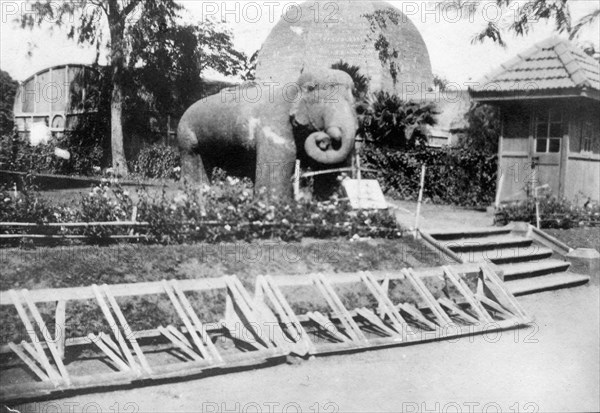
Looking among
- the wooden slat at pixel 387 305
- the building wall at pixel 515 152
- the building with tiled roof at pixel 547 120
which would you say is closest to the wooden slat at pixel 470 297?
the wooden slat at pixel 387 305

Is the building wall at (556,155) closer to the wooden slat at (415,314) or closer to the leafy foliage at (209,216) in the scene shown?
the leafy foliage at (209,216)

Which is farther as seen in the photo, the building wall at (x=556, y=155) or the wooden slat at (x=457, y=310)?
the building wall at (x=556, y=155)

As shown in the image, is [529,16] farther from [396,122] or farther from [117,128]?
[117,128]

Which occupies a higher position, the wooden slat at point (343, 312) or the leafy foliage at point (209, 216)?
the leafy foliage at point (209, 216)

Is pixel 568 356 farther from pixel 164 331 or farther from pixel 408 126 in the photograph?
pixel 408 126

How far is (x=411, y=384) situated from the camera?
5375mm

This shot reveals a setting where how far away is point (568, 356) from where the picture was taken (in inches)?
248

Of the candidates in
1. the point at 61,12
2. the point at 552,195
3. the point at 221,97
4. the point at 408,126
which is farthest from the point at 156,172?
the point at 552,195

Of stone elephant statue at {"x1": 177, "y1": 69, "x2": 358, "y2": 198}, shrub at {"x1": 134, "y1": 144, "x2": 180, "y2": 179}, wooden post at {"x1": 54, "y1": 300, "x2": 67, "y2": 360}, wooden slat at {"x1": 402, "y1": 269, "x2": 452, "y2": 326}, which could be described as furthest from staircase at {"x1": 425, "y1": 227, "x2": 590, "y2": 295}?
shrub at {"x1": 134, "y1": 144, "x2": 180, "y2": 179}

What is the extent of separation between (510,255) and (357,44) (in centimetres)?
1927

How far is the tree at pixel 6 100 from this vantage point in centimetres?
2338

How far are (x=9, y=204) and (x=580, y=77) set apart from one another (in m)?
10.9

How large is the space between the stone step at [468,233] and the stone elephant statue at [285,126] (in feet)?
6.53

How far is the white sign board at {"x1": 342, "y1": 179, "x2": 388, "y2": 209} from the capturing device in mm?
10227
